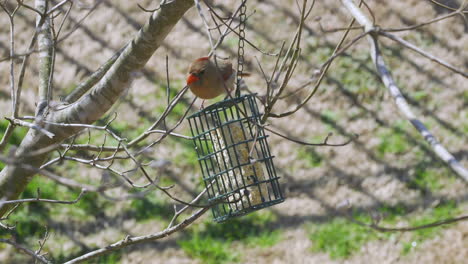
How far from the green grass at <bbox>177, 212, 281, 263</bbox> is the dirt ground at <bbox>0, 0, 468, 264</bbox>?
0.24ft

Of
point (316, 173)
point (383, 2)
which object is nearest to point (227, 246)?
point (316, 173)

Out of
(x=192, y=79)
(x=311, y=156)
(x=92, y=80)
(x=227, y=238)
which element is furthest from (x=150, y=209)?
(x=192, y=79)

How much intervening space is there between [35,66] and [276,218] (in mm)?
2924

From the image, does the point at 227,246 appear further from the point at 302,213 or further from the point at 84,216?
the point at 84,216

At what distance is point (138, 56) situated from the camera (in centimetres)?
288

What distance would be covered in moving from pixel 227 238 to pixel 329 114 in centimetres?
163

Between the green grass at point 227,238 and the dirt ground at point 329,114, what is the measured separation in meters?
0.07

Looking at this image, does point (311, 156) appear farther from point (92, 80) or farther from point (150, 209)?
point (92, 80)

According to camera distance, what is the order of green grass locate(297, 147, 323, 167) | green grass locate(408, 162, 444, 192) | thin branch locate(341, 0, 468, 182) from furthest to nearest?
1. green grass locate(297, 147, 323, 167)
2. green grass locate(408, 162, 444, 192)
3. thin branch locate(341, 0, 468, 182)

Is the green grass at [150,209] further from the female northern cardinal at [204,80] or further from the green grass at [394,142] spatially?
the female northern cardinal at [204,80]

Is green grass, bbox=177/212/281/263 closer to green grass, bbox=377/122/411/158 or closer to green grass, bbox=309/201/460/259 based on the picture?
green grass, bbox=309/201/460/259

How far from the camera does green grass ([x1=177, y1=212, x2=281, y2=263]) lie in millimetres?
4973

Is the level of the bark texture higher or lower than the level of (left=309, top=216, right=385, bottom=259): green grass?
higher

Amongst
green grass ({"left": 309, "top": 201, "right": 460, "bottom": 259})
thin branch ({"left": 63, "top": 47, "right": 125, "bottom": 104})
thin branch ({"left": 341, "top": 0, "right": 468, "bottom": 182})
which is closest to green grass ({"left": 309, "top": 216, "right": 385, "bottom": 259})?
green grass ({"left": 309, "top": 201, "right": 460, "bottom": 259})
